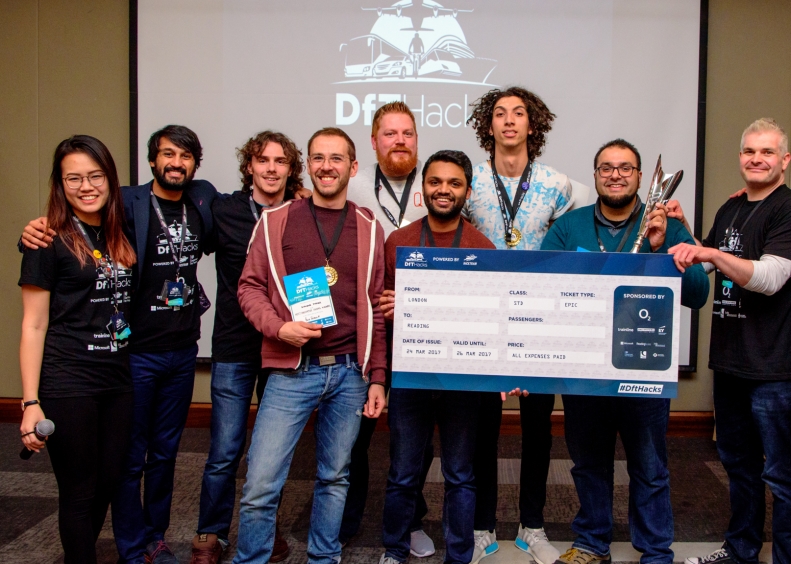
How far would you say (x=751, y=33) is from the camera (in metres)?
4.45

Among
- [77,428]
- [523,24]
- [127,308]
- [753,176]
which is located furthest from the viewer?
[523,24]

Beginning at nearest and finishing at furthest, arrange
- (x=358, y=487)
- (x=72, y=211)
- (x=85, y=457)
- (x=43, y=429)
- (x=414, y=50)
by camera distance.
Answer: (x=43, y=429) < (x=85, y=457) < (x=72, y=211) < (x=358, y=487) < (x=414, y=50)

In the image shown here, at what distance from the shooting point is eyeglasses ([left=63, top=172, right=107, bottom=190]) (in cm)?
226

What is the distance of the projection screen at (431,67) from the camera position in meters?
4.40

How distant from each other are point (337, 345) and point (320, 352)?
72 mm

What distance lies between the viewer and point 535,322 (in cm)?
241

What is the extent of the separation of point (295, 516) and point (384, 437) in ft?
4.69

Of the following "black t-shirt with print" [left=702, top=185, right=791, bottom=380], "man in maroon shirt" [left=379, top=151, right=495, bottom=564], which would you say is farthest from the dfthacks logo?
"black t-shirt with print" [left=702, top=185, right=791, bottom=380]

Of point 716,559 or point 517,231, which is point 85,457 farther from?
point 716,559

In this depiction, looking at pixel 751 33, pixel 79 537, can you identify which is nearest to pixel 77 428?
pixel 79 537

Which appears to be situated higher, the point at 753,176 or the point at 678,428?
the point at 753,176

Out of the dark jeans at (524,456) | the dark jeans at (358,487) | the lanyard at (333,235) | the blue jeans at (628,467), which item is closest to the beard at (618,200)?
the blue jeans at (628,467)

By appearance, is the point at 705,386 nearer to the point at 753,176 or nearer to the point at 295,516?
the point at 753,176

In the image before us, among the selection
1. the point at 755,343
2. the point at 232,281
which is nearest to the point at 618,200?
the point at 755,343
